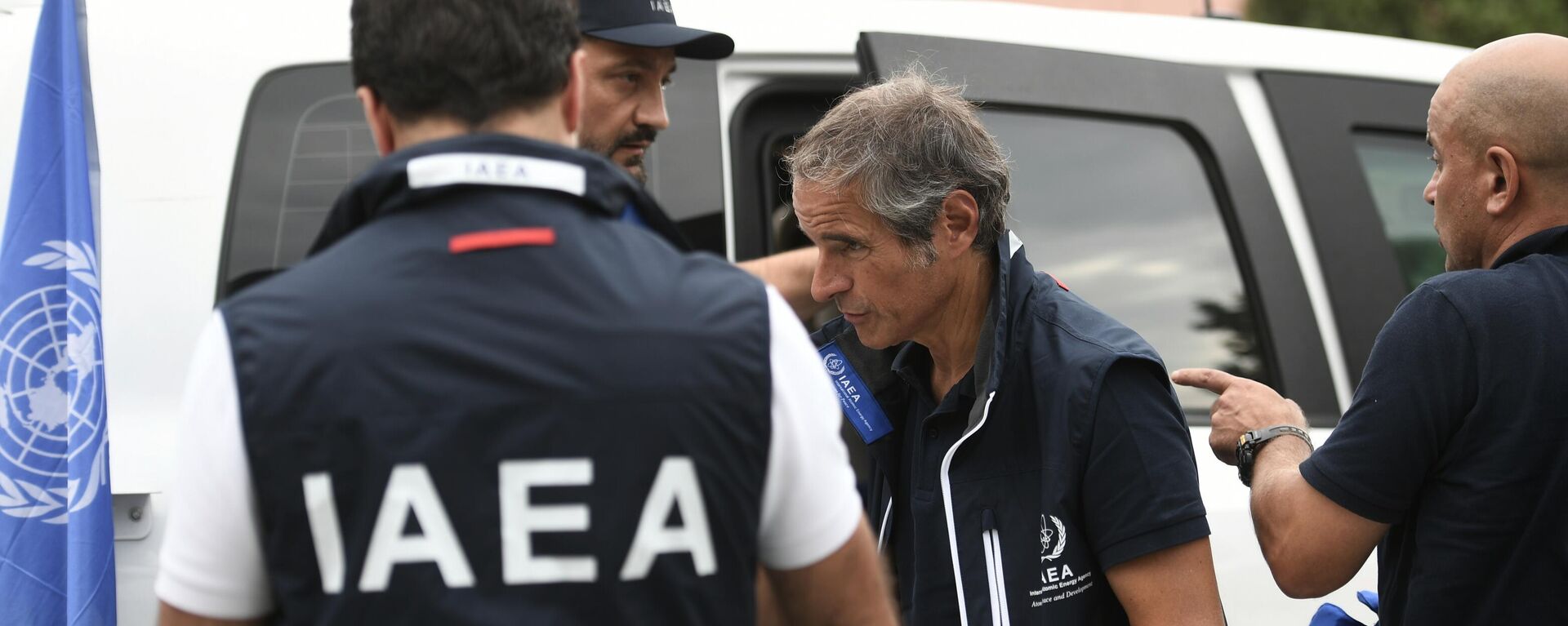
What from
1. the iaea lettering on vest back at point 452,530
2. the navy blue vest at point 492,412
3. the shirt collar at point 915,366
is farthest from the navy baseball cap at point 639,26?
the iaea lettering on vest back at point 452,530

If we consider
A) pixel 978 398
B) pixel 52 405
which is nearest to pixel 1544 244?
pixel 978 398

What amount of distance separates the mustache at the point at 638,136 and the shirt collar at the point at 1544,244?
135 cm

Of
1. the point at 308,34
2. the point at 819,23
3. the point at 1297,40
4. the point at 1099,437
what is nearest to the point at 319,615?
the point at 1099,437

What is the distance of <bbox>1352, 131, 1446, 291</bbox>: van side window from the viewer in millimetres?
3121

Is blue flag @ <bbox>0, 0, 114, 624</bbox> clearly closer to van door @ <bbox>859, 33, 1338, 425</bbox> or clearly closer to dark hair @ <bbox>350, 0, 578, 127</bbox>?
dark hair @ <bbox>350, 0, 578, 127</bbox>

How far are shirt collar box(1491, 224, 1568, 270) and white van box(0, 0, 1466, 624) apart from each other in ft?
3.09

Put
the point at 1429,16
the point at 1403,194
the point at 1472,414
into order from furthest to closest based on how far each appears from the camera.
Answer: the point at 1429,16
the point at 1403,194
the point at 1472,414

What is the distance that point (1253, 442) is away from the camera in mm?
2133

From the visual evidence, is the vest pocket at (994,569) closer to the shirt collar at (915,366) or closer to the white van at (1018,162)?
the shirt collar at (915,366)

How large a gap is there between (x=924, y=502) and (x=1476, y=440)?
749 millimetres

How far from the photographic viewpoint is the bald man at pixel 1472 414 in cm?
183

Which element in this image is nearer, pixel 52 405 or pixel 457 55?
pixel 457 55

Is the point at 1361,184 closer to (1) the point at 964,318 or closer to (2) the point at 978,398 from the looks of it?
(1) the point at 964,318

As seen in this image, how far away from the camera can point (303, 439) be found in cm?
118
